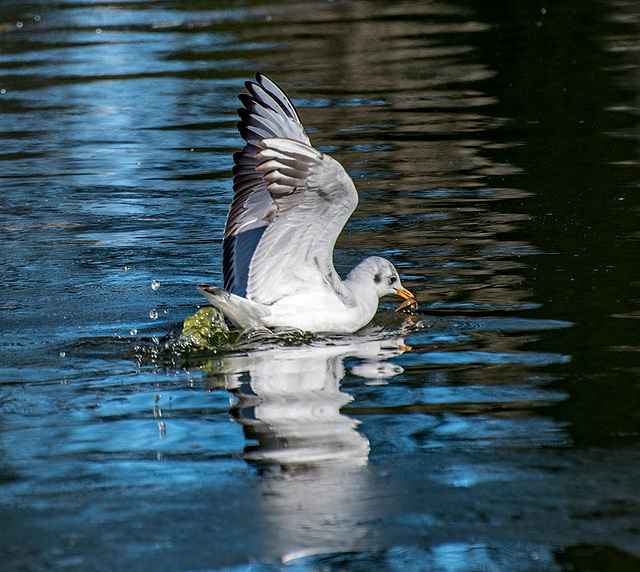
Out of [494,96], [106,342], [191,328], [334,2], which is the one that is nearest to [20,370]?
[106,342]

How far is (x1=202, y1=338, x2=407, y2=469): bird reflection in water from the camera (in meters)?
4.68

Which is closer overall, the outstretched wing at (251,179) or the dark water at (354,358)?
the dark water at (354,358)

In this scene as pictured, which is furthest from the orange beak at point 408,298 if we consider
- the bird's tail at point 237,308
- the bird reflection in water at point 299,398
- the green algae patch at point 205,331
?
the green algae patch at point 205,331

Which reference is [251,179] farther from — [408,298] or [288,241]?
[408,298]

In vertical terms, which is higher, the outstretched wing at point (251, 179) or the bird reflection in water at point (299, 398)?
the outstretched wing at point (251, 179)

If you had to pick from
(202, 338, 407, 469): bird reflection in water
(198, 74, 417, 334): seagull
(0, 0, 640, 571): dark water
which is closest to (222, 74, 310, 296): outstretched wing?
(198, 74, 417, 334): seagull

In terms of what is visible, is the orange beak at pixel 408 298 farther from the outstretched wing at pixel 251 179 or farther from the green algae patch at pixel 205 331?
the green algae patch at pixel 205 331

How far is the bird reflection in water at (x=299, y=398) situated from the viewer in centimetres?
468

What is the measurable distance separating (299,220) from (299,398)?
1228 millimetres

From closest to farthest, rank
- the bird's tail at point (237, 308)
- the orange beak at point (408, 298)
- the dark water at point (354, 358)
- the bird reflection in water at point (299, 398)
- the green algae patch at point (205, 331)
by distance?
the dark water at point (354, 358), the bird reflection in water at point (299, 398), the bird's tail at point (237, 308), the green algae patch at point (205, 331), the orange beak at point (408, 298)

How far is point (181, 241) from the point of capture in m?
8.69

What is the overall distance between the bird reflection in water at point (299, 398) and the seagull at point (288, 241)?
0.91 ft

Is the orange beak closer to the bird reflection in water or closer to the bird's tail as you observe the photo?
the bird reflection in water

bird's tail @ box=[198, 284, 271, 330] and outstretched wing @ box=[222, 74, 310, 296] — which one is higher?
outstretched wing @ box=[222, 74, 310, 296]
